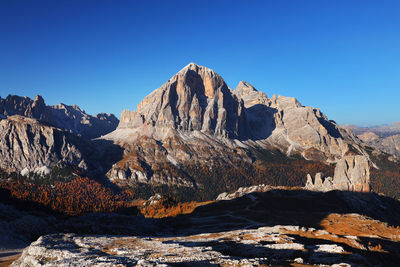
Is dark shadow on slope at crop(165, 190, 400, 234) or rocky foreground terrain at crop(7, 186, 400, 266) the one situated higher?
rocky foreground terrain at crop(7, 186, 400, 266)

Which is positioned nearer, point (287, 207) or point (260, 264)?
point (260, 264)

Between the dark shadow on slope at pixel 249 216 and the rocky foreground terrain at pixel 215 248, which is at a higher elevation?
the rocky foreground terrain at pixel 215 248

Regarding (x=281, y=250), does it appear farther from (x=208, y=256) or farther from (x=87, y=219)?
(x=87, y=219)

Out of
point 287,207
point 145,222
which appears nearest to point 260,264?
point 145,222

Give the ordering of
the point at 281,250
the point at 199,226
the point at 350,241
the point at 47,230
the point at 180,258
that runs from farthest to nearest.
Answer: the point at 199,226 < the point at 47,230 < the point at 350,241 < the point at 281,250 < the point at 180,258

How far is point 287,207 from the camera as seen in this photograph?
610 ft

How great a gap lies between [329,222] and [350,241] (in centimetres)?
6260

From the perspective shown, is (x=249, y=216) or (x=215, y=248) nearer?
(x=215, y=248)

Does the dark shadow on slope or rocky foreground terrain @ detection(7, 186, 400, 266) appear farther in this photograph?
the dark shadow on slope

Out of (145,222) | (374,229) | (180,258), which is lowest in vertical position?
(374,229)

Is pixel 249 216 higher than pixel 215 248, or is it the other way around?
pixel 215 248

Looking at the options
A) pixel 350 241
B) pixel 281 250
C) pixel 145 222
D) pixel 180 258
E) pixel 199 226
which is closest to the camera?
pixel 180 258

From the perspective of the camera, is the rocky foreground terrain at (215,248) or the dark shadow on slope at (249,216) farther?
the dark shadow on slope at (249,216)

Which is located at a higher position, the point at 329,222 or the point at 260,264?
the point at 260,264
